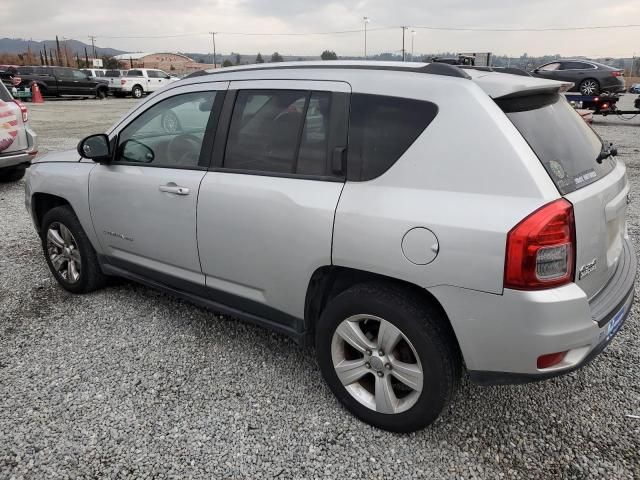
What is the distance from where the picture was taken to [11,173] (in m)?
8.60

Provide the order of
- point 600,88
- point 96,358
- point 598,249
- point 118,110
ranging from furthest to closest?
1. point 118,110
2. point 600,88
3. point 96,358
4. point 598,249

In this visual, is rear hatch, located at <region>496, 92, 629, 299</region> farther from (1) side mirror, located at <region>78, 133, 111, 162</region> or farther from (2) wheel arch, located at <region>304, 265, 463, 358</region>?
(1) side mirror, located at <region>78, 133, 111, 162</region>

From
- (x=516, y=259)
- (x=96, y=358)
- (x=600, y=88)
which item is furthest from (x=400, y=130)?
(x=600, y=88)

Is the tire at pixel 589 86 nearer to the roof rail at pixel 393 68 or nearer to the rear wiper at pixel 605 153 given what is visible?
the rear wiper at pixel 605 153

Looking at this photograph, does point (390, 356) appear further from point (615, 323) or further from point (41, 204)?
point (41, 204)

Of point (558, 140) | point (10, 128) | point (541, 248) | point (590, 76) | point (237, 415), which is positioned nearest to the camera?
point (541, 248)

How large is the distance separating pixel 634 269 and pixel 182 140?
2750 millimetres

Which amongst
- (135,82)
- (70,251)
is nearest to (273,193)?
(70,251)

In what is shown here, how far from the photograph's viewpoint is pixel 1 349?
337 cm

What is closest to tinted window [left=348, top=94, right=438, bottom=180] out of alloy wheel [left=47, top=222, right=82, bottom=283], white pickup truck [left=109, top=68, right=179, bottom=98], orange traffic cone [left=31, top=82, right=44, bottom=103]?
alloy wheel [left=47, top=222, right=82, bottom=283]

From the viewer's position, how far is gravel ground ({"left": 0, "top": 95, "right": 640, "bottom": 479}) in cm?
235

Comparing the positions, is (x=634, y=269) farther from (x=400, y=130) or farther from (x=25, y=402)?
(x=25, y=402)

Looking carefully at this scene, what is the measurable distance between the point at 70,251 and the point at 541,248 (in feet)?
11.6

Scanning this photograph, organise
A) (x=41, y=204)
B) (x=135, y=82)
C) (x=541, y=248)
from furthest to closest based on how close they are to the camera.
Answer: (x=135, y=82), (x=41, y=204), (x=541, y=248)
